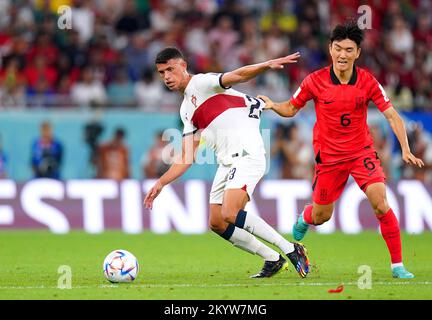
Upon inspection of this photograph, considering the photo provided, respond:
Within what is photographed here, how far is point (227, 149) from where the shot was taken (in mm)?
10883

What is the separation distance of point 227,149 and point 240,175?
382 millimetres

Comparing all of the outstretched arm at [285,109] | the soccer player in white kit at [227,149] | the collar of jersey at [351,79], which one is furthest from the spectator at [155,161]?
the collar of jersey at [351,79]

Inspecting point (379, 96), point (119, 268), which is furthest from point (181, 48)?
point (119, 268)

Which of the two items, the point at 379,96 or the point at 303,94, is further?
the point at 303,94

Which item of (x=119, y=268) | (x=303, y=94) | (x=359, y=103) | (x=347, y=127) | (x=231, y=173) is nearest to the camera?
(x=119, y=268)

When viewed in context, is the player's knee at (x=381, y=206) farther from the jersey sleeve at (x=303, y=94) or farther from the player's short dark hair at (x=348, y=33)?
the player's short dark hair at (x=348, y=33)

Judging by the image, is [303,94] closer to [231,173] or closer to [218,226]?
[231,173]

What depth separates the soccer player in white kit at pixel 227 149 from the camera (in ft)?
35.0

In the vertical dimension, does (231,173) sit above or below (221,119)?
A: below

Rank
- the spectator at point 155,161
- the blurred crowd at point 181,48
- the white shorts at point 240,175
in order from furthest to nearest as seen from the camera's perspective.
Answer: the blurred crowd at point 181,48, the spectator at point 155,161, the white shorts at point 240,175

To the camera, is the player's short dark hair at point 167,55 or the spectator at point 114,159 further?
the spectator at point 114,159

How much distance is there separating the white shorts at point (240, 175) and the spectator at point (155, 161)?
793cm
